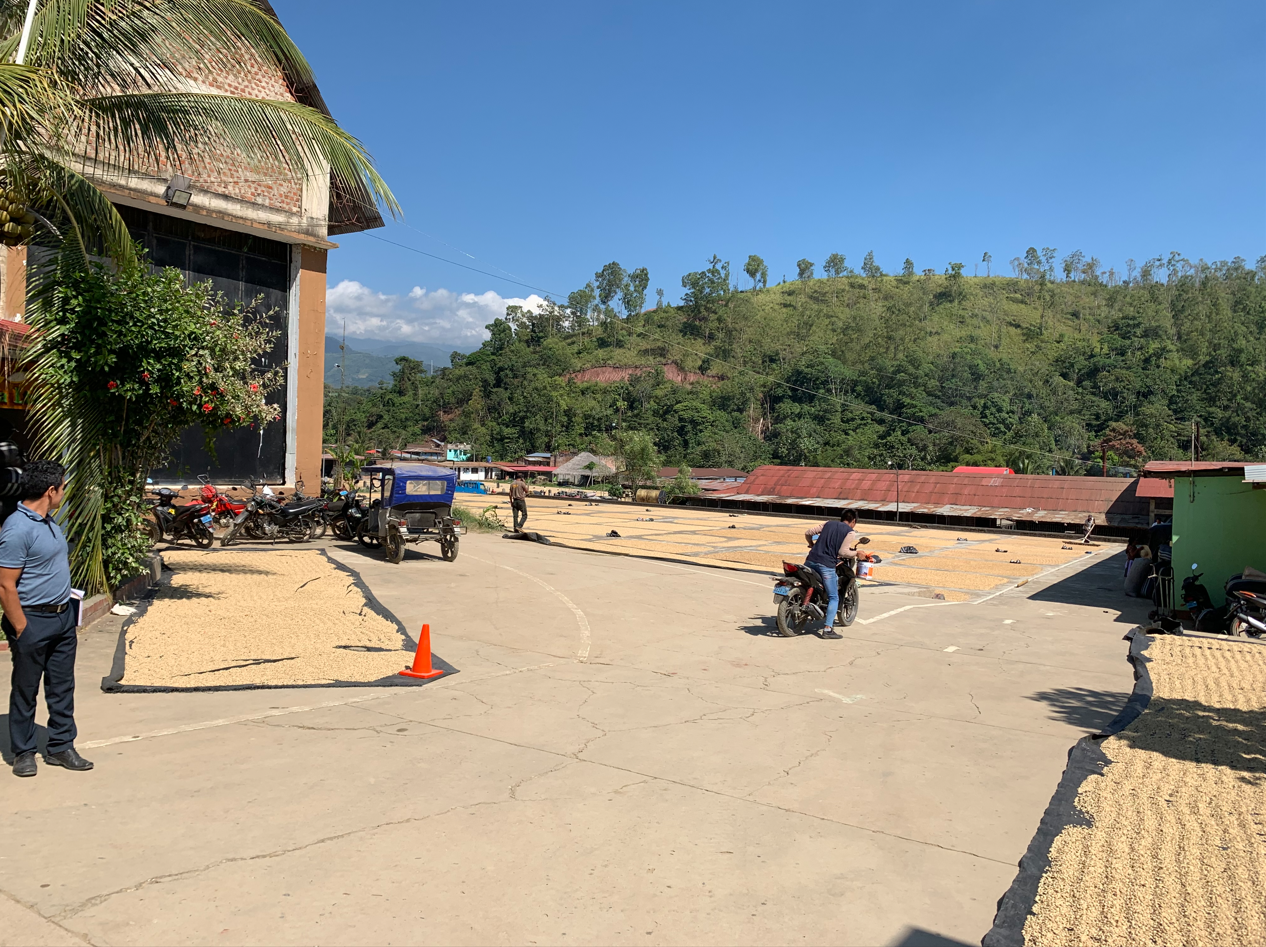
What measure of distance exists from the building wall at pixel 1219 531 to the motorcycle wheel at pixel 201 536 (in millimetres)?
17046

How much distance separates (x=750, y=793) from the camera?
5.32m

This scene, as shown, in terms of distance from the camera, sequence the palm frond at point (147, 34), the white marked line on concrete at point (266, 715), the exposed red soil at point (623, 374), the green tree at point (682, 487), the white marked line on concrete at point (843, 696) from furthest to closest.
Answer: the exposed red soil at point (623, 374) → the green tree at point (682, 487) → the palm frond at point (147, 34) → the white marked line on concrete at point (843, 696) → the white marked line on concrete at point (266, 715)

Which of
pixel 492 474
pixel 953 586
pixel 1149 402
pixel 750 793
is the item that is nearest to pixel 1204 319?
pixel 1149 402

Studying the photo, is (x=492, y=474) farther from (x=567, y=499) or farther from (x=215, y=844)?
(x=215, y=844)

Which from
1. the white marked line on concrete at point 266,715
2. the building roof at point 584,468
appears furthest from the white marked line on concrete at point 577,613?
the building roof at point 584,468

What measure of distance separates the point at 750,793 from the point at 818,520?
125 feet

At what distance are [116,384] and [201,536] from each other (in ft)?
24.5

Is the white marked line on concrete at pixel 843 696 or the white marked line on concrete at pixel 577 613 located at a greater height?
the white marked line on concrete at pixel 843 696

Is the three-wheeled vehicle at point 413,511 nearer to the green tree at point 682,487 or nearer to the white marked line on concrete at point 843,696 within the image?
the white marked line on concrete at point 843,696

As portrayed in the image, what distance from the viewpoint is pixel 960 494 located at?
144 feet

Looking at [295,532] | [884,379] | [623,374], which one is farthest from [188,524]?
[623,374]

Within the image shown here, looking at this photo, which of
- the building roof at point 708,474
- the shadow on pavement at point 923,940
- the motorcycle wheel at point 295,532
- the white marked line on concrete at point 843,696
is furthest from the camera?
the building roof at point 708,474

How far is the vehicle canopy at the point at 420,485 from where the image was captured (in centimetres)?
1702

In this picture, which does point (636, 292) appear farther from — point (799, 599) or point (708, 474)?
point (799, 599)
